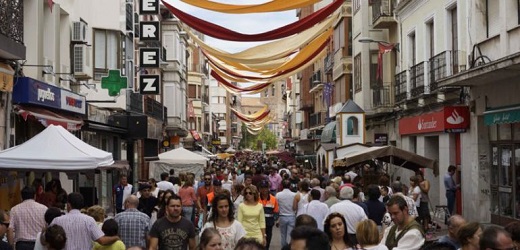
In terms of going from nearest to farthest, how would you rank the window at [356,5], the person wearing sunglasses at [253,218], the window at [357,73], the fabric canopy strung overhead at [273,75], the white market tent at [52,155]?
1. the person wearing sunglasses at [253,218]
2. the white market tent at [52,155]
3. the fabric canopy strung overhead at [273,75]
4. the window at [356,5]
5. the window at [357,73]

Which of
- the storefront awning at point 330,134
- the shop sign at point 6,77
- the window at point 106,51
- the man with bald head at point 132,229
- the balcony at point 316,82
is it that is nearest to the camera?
the man with bald head at point 132,229

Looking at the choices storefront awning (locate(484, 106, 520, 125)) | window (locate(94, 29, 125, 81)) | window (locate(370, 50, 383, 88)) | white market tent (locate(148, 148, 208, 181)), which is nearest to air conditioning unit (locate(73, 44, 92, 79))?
window (locate(94, 29, 125, 81))

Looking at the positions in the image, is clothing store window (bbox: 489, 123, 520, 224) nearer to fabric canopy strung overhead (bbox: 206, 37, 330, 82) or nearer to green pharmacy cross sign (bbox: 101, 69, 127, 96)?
fabric canopy strung overhead (bbox: 206, 37, 330, 82)

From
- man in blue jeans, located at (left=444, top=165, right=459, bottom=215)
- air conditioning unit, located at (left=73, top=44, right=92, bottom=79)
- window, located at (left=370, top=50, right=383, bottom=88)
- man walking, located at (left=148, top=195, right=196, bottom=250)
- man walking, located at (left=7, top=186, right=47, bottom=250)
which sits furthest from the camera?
window, located at (left=370, top=50, right=383, bottom=88)

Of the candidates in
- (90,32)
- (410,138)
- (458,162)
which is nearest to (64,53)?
(90,32)

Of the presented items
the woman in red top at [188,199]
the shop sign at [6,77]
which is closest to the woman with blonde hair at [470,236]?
the woman in red top at [188,199]

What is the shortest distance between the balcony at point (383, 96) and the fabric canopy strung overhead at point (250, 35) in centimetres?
1234

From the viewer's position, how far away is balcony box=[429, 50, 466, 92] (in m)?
23.3

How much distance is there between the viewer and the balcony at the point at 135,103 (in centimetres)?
3119

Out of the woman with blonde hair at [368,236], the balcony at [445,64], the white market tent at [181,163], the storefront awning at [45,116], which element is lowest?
the woman with blonde hair at [368,236]

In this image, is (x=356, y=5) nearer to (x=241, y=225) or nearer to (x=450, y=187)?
(x=450, y=187)

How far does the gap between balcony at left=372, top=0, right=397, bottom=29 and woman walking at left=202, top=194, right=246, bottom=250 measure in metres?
23.9

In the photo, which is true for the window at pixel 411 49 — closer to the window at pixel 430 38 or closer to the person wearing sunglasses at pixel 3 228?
the window at pixel 430 38

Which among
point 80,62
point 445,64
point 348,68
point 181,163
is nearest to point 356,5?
point 348,68
